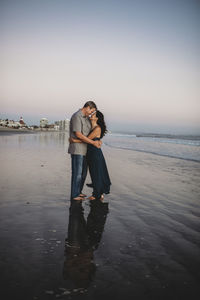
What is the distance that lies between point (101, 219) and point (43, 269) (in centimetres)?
182

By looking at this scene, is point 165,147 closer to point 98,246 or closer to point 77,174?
point 77,174

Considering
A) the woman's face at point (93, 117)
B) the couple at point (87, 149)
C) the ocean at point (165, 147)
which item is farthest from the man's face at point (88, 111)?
the ocean at point (165, 147)

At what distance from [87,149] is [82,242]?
294cm

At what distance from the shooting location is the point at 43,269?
2396 millimetres

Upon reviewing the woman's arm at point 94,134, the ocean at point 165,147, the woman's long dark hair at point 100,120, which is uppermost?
the woman's long dark hair at point 100,120

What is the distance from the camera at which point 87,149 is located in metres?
5.73

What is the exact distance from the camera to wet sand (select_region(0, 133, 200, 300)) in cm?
216

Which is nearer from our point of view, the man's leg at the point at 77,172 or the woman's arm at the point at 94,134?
the man's leg at the point at 77,172

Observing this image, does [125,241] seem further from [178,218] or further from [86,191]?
[86,191]

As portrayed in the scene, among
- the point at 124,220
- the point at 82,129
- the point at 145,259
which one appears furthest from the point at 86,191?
the point at 145,259

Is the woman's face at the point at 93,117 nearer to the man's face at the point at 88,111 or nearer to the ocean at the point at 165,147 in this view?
the man's face at the point at 88,111

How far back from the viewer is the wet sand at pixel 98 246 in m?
2.16

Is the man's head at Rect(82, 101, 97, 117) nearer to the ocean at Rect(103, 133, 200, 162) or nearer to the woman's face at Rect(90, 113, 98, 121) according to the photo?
the woman's face at Rect(90, 113, 98, 121)

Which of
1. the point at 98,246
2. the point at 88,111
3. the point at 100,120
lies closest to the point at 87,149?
the point at 100,120
